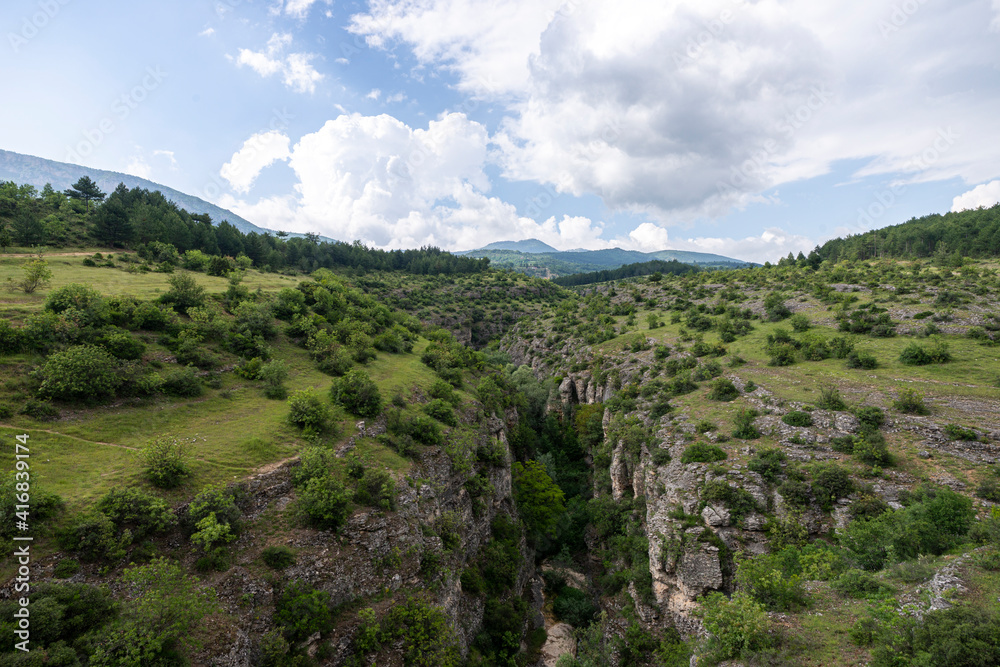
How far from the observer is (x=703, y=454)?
1188 inches

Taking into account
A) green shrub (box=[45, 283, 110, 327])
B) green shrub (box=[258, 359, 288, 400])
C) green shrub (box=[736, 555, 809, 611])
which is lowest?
green shrub (box=[736, 555, 809, 611])

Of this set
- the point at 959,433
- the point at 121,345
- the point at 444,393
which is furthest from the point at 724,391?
the point at 121,345

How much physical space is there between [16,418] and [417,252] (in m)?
171

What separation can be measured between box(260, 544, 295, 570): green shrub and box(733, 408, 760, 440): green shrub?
3374 centimetres

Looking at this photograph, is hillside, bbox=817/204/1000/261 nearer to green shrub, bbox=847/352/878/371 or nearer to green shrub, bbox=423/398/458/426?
green shrub, bbox=847/352/878/371

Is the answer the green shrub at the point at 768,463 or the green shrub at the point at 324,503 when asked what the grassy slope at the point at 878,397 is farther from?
the green shrub at the point at 324,503

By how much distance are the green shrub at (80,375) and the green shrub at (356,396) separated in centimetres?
1356

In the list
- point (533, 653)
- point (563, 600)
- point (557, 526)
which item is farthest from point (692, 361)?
point (533, 653)

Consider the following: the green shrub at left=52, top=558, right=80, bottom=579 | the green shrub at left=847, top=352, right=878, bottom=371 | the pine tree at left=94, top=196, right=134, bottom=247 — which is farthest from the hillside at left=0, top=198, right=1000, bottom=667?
the pine tree at left=94, top=196, right=134, bottom=247

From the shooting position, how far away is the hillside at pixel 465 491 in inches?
570

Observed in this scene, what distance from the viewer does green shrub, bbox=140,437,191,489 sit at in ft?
59.2

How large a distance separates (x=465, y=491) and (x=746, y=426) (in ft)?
82.4

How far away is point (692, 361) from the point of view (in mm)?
47062

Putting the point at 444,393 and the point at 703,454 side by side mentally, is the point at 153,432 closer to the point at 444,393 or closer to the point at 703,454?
the point at 444,393
